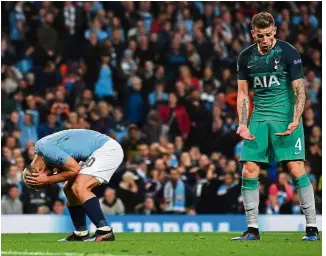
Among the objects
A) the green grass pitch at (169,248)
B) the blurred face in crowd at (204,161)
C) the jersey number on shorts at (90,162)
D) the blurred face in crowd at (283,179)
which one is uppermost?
the blurred face in crowd at (204,161)

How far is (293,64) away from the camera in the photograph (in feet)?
35.9

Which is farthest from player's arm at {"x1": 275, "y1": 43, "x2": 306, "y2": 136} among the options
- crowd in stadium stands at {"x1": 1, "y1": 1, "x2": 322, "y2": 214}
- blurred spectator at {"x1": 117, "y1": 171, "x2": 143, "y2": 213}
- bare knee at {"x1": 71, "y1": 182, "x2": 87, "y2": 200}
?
blurred spectator at {"x1": 117, "y1": 171, "x2": 143, "y2": 213}

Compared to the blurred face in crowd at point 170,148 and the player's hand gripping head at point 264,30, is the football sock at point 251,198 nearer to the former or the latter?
the player's hand gripping head at point 264,30

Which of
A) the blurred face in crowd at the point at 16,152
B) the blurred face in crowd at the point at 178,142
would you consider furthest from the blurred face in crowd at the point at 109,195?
the blurred face in crowd at the point at 178,142

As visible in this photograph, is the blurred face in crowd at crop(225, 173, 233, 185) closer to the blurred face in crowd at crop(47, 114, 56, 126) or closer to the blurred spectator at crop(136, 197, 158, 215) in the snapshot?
the blurred spectator at crop(136, 197, 158, 215)

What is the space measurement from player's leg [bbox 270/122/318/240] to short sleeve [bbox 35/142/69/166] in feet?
7.31

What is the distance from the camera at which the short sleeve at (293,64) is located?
10938 mm

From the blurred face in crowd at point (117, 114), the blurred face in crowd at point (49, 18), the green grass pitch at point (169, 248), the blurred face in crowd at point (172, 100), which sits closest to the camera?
the green grass pitch at point (169, 248)

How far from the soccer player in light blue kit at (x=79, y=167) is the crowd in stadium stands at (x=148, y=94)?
20.3ft

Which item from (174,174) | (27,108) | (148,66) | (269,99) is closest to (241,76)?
(269,99)

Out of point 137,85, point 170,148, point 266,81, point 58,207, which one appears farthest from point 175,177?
point 266,81

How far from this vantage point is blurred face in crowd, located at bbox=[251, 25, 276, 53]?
1090cm

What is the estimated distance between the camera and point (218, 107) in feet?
72.8

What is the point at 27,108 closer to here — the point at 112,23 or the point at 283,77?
the point at 112,23
